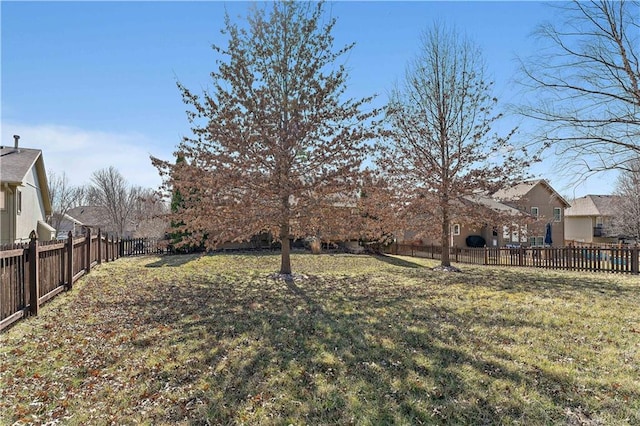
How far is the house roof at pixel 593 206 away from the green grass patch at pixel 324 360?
37.5 metres

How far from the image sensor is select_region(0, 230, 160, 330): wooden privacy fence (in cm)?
498

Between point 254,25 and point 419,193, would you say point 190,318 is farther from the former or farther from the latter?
point 419,193

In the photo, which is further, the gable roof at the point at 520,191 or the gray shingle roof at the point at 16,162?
the gray shingle roof at the point at 16,162

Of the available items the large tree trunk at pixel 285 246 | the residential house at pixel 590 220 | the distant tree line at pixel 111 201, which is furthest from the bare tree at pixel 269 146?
the residential house at pixel 590 220

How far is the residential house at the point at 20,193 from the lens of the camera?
1522cm

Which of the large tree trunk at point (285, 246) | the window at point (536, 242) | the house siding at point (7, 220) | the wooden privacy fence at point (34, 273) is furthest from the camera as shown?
the window at point (536, 242)

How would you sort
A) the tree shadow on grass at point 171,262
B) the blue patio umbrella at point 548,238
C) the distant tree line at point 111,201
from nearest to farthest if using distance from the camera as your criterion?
the tree shadow on grass at point 171,262 < the blue patio umbrella at point 548,238 < the distant tree line at point 111,201

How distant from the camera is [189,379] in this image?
144 inches

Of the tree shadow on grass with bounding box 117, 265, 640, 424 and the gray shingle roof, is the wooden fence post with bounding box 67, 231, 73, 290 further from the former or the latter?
the gray shingle roof

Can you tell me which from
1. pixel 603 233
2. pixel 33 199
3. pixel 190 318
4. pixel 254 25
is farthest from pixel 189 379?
pixel 603 233

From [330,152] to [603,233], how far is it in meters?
40.3

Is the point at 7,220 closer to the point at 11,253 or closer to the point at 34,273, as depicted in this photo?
the point at 34,273

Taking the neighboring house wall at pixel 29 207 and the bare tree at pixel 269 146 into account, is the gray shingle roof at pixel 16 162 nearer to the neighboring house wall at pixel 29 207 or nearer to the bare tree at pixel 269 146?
the neighboring house wall at pixel 29 207

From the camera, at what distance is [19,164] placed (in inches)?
640
